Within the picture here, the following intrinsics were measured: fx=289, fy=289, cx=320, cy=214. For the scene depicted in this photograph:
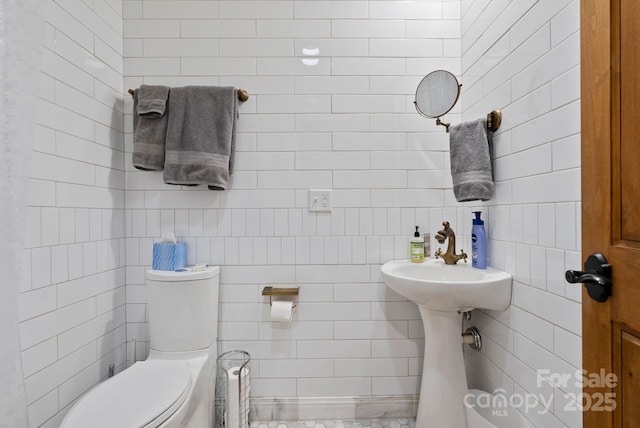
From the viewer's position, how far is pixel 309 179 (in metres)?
1.52

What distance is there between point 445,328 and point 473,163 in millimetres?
714

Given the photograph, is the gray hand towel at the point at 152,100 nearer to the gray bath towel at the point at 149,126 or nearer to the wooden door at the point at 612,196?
the gray bath towel at the point at 149,126

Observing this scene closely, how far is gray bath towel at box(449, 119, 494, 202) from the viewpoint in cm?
120

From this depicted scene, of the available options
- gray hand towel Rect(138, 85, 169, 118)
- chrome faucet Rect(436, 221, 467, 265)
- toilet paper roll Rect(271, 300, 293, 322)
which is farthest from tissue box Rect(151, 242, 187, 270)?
Answer: chrome faucet Rect(436, 221, 467, 265)

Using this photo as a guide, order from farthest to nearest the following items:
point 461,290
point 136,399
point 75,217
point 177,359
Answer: point 177,359, point 75,217, point 461,290, point 136,399

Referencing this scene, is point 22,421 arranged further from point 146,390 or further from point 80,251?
point 80,251

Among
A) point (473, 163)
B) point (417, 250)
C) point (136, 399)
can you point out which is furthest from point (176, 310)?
point (473, 163)

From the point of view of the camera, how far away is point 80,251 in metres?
1.24

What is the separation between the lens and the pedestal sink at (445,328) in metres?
1.11

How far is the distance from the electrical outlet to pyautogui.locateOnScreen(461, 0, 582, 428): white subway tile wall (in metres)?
0.75

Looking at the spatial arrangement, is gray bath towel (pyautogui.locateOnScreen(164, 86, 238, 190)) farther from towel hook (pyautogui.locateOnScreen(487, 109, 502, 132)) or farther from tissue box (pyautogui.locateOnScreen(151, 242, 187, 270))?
towel hook (pyautogui.locateOnScreen(487, 109, 502, 132))

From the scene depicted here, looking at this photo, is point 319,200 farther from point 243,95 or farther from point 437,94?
point 437,94

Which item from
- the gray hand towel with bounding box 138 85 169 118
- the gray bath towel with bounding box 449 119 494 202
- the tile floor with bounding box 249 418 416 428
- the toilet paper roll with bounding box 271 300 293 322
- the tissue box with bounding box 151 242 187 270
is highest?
the gray hand towel with bounding box 138 85 169 118

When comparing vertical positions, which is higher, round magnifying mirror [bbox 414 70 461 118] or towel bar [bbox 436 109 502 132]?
round magnifying mirror [bbox 414 70 461 118]
